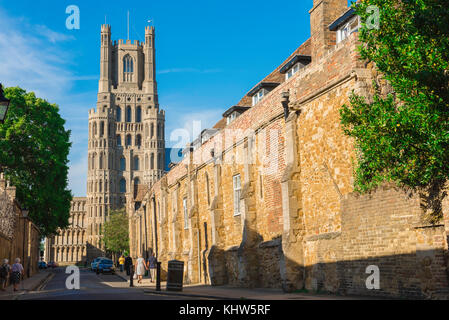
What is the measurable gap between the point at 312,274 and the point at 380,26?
8.10 m

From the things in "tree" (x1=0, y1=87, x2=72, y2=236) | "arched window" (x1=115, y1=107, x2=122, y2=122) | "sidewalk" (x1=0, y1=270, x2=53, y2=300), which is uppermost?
"arched window" (x1=115, y1=107, x2=122, y2=122)

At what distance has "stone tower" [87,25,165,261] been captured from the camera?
425 feet

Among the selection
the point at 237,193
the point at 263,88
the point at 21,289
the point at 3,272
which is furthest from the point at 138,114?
the point at 237,193

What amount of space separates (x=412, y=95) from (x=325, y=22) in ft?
30.5

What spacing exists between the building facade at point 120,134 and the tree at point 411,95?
381 feet

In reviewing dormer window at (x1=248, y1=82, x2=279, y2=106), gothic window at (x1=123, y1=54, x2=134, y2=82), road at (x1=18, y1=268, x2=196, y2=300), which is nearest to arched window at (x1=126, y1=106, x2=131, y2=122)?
gothic window at (x1=123, y1=54, x2=134, y2=82)

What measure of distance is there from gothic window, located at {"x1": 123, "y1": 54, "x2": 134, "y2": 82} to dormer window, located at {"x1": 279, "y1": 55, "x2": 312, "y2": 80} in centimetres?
11746

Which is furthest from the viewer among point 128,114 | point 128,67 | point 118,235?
point 128,67

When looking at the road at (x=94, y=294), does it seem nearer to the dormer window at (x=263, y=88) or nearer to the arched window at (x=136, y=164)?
the dormer window at (x=263, y=88)

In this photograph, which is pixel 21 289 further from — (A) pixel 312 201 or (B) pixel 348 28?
(B) pixel 348 28

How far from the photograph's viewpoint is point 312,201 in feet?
57.6

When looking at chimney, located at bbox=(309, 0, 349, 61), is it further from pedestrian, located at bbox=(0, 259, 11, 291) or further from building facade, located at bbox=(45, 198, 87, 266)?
building facade, located at bbox=(45, 198, 87, 266)

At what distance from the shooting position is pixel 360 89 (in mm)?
14711
